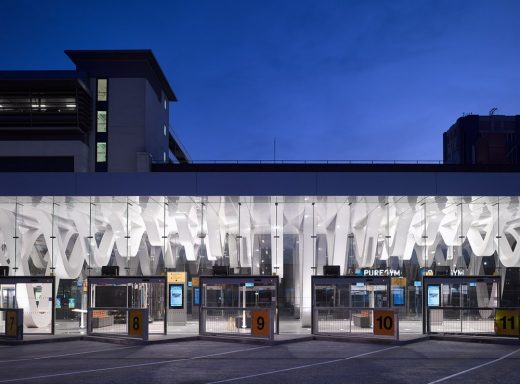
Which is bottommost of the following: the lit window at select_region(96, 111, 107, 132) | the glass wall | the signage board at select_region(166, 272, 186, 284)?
the signage board at select_region(166, 272, 186, 284)

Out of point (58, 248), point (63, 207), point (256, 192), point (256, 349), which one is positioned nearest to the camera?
point (256, 349)

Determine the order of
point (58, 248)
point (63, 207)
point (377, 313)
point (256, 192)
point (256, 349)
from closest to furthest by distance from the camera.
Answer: point (256, 349) → point (377, 313) → point (256, 192) → point (63, 207) → point (58, 248)

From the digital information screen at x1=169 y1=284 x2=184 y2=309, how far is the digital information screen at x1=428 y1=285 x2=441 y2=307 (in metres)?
9.57

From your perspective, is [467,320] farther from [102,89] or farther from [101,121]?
[102,89]

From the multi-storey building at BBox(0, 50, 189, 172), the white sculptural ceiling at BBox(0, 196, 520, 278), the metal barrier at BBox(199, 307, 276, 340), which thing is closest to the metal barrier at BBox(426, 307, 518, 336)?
the white sculptural ceiling at BBox(0, 196, 520, 278)

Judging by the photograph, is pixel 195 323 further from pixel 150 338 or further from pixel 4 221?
pixel 4 221

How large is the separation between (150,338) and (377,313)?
7434 millimetres

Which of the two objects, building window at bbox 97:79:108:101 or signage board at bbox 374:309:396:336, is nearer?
signage board at bbox 374:309:396:336

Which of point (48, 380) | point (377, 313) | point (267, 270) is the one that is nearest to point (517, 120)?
point (267, 270)

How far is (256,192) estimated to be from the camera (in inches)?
933

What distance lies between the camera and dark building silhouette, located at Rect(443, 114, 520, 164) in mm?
82938

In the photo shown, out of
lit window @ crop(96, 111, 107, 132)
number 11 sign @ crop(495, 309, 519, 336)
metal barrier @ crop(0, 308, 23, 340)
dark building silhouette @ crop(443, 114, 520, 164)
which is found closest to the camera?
number 11 sign @ crop(495, 309, 519, 336)

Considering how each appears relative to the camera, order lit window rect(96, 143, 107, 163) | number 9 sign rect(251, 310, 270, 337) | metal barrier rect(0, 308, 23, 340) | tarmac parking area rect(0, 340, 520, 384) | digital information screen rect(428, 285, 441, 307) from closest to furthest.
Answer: tarmac parking area rect(0, 340, 520, 384)
number 9 sign rect(251, 310, 270, 337)
metal barrier rect(0, 308, 23, 340)
digital information screen rect(428, 285, 441, 307)
lit window rect(96, 143, 107, 163)

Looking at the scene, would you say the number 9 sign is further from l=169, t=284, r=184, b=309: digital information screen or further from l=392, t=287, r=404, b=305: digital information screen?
l=392, t=287, r=404, b=305: digital information screen
